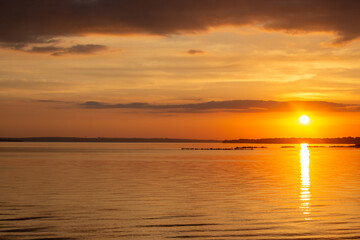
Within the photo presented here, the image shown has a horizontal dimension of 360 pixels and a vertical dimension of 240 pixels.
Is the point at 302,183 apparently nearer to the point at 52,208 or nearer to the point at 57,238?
the point at 52,208

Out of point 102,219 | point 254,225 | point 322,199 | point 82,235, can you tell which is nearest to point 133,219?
point 102,219

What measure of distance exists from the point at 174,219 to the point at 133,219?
196 cm

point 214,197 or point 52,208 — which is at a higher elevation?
point 214,197

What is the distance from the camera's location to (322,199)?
30.8 meters

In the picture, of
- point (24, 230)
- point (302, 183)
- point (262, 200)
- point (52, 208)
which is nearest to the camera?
point (24, 230)

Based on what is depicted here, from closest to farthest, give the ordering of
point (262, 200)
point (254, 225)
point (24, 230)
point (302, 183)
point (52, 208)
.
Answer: point (24, 230)
point (254, 225)
point (52, 208)
point (262, 200)
point (302, 183)

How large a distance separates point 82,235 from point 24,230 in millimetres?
2627

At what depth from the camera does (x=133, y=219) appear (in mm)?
22781

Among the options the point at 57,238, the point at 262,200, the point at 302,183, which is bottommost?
the point at 57,238

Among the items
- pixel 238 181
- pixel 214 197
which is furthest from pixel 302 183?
pixel 214 197

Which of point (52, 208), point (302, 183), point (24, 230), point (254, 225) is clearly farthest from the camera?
point (302, 183)

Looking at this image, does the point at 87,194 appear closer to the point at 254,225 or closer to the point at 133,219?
the point at 133,219

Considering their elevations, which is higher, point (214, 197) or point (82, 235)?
point (214, 197)

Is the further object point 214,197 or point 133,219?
point 214,197
